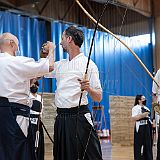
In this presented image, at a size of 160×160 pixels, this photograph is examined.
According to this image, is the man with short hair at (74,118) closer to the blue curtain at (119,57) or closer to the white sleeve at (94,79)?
the white sleeve at (94,79)

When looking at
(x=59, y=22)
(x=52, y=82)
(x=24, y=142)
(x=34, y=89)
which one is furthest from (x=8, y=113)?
(x=59, y=22)

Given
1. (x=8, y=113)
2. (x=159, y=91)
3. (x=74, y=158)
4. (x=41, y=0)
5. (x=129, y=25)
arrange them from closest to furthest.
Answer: (x=8, y=113)
(x=74, y=158)
(x=159, y=91)
(x=41, y=0)
(x=129, y=25)

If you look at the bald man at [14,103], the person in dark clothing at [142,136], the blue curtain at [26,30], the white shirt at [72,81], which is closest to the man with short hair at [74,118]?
the white shirt at [72,81]

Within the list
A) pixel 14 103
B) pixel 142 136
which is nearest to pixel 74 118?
pixel 14 103

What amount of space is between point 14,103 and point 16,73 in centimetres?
17

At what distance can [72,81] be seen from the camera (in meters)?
2.45

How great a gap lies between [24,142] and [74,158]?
0.40 m

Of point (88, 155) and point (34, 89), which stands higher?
point (34, 89)

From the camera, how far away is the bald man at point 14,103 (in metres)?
2.10

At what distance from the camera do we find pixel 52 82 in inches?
332

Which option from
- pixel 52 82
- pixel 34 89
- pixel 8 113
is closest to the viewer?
pixel 8 113

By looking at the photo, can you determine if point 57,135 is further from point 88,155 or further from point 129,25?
point 129,25

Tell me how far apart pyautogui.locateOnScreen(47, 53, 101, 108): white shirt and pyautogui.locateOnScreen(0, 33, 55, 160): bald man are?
1.05 ft

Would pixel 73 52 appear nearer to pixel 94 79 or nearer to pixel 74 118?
pixel 94 79
